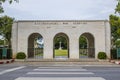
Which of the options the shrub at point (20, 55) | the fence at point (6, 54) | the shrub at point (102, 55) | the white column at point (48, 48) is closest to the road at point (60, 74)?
the shrub at point (102, 55)

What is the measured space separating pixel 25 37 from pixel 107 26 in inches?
400

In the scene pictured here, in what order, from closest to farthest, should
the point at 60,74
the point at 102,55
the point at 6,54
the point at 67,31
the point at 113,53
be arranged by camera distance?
the point at 60,74, the point at 102,55, the point at 113,53, the point at 67,31, the point at 6,54

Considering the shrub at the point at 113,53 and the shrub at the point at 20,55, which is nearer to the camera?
the shrub at the point at 20,55

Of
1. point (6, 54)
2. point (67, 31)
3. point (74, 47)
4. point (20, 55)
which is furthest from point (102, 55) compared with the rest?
point (6, 54)

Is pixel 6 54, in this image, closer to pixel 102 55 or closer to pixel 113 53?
pixel 102 55

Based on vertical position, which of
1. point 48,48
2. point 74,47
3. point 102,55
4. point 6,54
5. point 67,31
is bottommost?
point 102,55

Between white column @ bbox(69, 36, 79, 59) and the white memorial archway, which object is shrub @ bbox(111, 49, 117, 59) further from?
white column @ bbox(69, 36, 79, 59)

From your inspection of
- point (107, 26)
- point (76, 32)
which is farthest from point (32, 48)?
point (107, 26)

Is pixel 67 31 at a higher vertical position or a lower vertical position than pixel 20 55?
higher

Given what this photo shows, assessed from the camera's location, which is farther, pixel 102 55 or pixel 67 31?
pixel 67 31

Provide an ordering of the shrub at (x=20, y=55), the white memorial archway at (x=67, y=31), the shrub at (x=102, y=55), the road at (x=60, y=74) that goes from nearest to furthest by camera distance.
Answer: the road at (x=60, y=74) → the shrub at (x=102, y=55) → the shrub at (x=20, y=55) → the white memorial archway at (x=67, y=31)

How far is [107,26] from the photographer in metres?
37.9

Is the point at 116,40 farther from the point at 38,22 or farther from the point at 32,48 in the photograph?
the point at 38,22

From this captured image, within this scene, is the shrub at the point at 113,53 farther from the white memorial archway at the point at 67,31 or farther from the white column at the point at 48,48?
the white column at the point at 48,48
